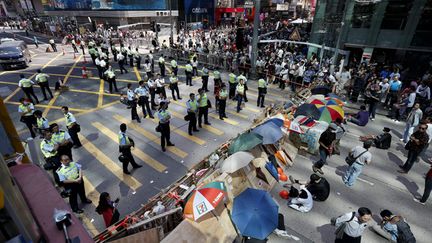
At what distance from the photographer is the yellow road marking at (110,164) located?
8238 mm

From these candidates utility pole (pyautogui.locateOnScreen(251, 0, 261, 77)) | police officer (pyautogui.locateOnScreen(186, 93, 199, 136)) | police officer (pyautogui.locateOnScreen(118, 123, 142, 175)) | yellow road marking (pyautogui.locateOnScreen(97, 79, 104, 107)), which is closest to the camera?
police officer (pyautogui.locateOnScreen(118, 123, 142, 175))

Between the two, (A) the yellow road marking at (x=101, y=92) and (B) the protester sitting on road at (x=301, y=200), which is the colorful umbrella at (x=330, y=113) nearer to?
(B) the protester sitting on road at (x=301, y=200)

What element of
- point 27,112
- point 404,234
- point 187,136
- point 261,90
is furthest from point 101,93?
point 404,234

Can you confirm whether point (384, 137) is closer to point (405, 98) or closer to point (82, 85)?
Result: point (405, 98)

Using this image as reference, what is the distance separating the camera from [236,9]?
6003 centimetres

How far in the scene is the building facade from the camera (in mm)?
16922

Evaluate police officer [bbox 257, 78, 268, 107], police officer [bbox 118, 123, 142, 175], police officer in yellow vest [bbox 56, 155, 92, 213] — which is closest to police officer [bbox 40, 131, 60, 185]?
police officer in yellow vest [bbox 56, 155, 92, 213]

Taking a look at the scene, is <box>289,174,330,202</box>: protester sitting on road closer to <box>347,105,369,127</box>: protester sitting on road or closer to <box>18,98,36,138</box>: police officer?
<box>347,105,369,127</box>: protester sitting on road

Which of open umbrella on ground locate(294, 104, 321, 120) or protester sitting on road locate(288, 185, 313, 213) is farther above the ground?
open umbrella on ground locate(294, 104, 321, 120)

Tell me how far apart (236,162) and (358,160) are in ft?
12.9

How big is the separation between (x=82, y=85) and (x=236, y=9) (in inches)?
2009

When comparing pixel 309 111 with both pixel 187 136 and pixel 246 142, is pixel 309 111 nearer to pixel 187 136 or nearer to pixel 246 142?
pixel 246 142

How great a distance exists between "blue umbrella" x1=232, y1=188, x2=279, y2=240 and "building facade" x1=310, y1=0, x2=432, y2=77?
14.5 m

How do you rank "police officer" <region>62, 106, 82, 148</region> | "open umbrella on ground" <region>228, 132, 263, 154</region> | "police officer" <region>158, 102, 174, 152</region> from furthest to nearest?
"police officer" <region>158, 102, 174, 152</region>, "police officer" <region>62, 106, 82, 148</region>, "open umbrella on ground" <region>228, 132, 263, 154</region>
